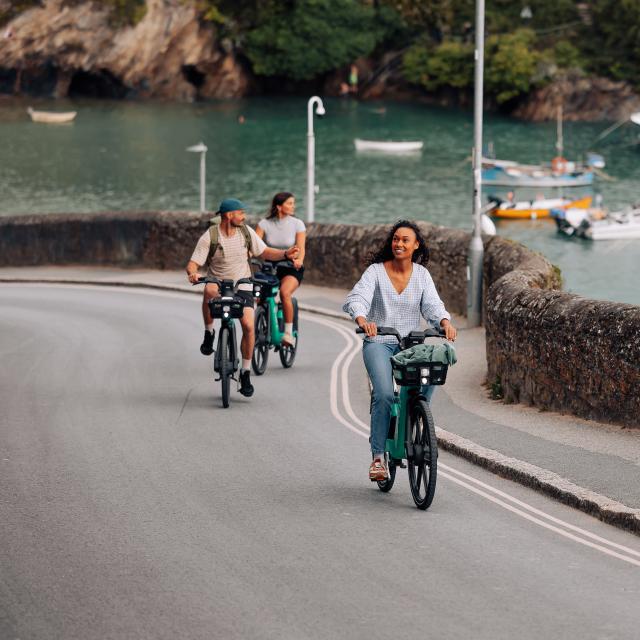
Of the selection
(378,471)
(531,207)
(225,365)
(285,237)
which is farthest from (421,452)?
(531,207)

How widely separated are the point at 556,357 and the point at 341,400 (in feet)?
7.75

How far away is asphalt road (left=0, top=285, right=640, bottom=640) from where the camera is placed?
741 cm

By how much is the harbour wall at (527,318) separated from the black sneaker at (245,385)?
1766 mm

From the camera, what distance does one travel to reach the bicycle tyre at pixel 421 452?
9.41 m

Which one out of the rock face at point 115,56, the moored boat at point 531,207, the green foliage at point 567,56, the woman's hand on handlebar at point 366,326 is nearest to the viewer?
the woman's hand on handlebar at point 366,326

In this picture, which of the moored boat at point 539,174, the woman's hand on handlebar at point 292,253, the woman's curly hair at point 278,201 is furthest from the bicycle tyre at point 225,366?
the moored boat at point 539,174

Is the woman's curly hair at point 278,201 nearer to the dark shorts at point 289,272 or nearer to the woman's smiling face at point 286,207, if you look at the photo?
the woman's smiling face at point 286,207

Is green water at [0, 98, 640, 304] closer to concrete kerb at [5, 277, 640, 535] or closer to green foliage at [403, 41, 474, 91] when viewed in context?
green foliage at [403, 41, 474, 91]

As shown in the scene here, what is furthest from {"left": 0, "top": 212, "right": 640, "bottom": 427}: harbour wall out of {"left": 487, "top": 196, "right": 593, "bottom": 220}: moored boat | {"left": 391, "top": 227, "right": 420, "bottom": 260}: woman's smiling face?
{"left": 487, "top": 196, "right": 593, "bottom": 220}: moored boat

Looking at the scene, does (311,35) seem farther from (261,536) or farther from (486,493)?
(261,536)

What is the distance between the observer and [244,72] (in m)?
114

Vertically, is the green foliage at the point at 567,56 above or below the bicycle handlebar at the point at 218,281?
above

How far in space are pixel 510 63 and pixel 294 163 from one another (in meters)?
24.6

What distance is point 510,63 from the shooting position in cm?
10369
